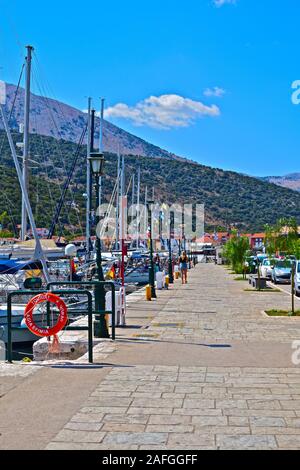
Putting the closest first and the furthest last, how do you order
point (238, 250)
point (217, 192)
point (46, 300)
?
point (46, 300) → point (238, 250) → point (217, 192)

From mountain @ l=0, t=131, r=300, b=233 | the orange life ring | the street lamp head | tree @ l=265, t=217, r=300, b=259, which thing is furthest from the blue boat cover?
mountain @ l=0, t=131, r=300, b=233

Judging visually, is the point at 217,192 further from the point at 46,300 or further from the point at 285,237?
the point at 46,300

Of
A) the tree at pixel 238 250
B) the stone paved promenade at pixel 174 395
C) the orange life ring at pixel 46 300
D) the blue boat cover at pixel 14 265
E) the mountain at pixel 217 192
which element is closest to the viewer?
the stone paved promenade at pixel 174 395

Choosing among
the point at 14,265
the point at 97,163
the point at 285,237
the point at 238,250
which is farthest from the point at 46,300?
the point at 238,250

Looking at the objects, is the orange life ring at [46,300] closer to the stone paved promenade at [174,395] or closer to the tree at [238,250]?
the stone paved promenade at [174,395]

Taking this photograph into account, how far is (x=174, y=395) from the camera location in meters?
7.70

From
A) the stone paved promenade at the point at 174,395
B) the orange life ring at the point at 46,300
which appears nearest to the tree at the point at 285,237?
the stone paved promenade at the point at 174,395

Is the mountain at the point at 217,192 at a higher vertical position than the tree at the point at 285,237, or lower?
higher

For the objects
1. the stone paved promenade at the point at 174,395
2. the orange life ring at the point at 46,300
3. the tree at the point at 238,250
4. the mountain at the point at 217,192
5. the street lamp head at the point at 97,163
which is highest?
the mountain at the point at 217,192

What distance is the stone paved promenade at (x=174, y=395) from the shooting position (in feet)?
19.4

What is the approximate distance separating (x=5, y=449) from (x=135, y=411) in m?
1.72

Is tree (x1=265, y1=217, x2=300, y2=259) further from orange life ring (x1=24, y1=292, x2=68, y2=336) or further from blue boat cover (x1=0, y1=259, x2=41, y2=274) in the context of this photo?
orange life ring (x1=24, y1=292, x2=68, y2=336)

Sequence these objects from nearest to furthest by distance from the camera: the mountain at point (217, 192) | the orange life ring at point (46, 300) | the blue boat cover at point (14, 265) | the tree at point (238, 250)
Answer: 1. the orange life ring at point (46, 300)
2. the blue boat cover at point (14, 265)
3. the tree at point (238, 250)
4. the mountain at point (217, 192)
